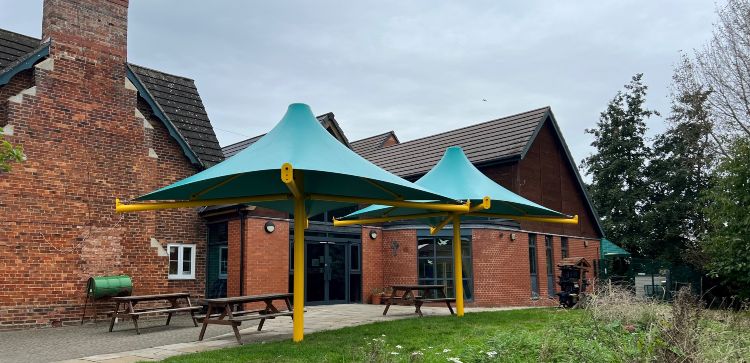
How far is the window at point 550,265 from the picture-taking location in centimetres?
2130

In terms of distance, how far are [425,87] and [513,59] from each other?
6.08m

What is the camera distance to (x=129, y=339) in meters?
9.74

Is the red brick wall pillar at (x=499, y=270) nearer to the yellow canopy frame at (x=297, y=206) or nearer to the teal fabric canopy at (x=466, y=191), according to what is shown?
the teal fabric canopy at (x=466, y=191)

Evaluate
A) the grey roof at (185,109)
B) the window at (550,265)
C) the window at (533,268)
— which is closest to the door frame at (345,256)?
the grey roof at (185,109)

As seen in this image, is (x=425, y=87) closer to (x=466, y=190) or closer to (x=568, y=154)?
(x=568, y=154)

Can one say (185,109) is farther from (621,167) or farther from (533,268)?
(621,167)

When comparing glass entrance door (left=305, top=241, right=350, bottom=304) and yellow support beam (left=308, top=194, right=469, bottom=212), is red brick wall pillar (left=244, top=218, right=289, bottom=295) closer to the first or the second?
glass entrance door (left=305, top=241, right=350, bottom=304)

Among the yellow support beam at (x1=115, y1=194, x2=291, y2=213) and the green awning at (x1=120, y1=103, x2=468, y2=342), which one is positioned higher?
the green awning at (x1=120, y1=103, x2=468, y2=342)

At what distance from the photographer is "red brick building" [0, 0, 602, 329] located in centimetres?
1194

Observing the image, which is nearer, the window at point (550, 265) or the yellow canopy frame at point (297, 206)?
the yellow canopy frame at point (297, 206)

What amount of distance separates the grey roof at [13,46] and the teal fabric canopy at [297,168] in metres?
6.40

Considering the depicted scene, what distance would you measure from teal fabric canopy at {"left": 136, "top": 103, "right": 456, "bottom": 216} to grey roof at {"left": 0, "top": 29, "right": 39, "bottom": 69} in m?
6.40

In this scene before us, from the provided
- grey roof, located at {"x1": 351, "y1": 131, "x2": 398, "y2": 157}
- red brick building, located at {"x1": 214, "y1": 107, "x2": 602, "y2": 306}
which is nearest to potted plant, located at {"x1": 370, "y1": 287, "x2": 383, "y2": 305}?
red brick building, located at {"x1": 214, "y1": 107, "x2": 602, "y2": 306}

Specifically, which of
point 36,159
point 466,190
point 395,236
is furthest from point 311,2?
point 395,236
